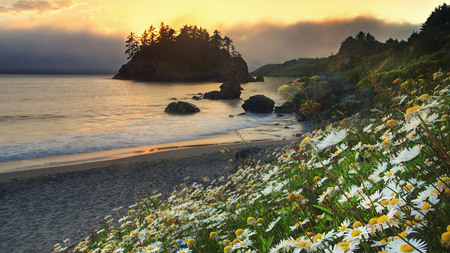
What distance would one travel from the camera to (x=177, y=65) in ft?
426

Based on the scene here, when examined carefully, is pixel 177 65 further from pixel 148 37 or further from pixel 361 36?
pixel 361 36

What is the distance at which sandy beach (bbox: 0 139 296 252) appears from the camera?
7.39 meters

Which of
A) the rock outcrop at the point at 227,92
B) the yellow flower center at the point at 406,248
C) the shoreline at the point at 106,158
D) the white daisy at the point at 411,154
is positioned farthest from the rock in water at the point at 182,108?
the yellow flower center at the point at 406,248

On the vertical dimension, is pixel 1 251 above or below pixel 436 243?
below

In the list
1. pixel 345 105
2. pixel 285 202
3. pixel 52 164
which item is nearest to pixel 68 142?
pixel 52 164

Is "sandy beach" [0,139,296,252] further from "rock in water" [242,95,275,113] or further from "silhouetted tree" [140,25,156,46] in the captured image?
"silhouetted tree" [140,25,156,46]

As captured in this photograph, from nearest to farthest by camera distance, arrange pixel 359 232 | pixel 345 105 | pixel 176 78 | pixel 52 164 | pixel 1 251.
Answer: pixel 359 232, pixel 1 251, pixel 52 164, pixel 345 105, pixel 176 78

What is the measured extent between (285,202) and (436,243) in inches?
83.2

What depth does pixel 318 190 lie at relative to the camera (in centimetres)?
363

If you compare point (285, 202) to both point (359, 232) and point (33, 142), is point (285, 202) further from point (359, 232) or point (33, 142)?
point (33, 142)

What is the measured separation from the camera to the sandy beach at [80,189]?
739cm

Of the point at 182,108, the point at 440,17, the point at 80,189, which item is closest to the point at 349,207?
the point at 80,189

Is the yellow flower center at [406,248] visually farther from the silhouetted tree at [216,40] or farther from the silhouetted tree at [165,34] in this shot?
the silhouetted tree at [216,40]

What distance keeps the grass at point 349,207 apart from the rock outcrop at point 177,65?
119814 mm
